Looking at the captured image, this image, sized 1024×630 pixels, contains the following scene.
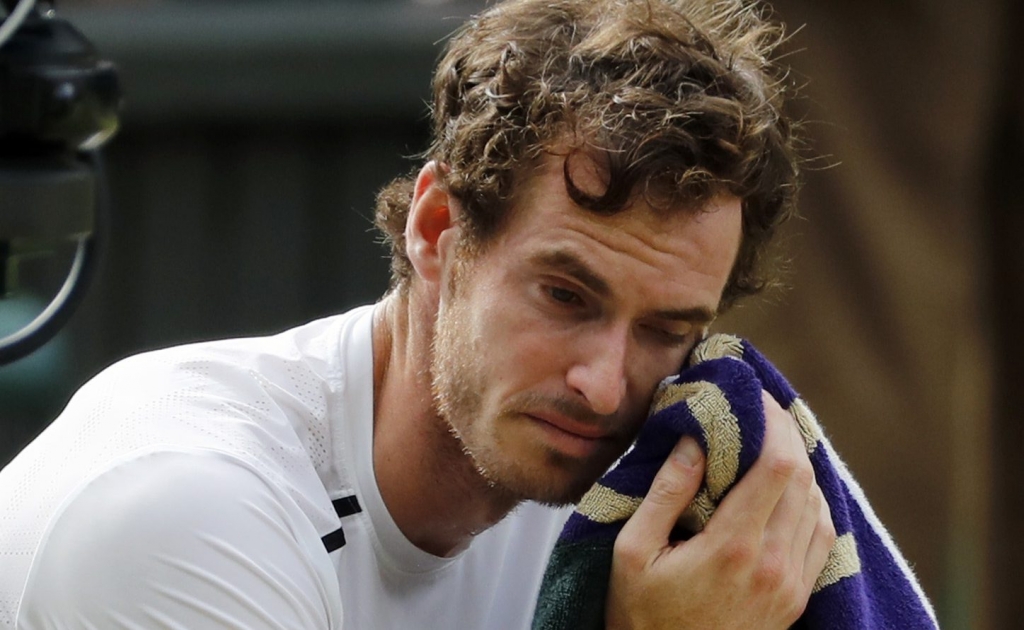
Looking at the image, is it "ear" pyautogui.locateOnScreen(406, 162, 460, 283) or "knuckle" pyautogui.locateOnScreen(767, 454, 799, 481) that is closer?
"knuckle" pyautogui.locateOnScreen(767, 454, 799, 481)

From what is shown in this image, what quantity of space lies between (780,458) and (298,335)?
0.76 m

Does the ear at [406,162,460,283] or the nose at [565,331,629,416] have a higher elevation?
the ear at [406,162,460,283]

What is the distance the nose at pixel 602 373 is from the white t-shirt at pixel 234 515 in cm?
34

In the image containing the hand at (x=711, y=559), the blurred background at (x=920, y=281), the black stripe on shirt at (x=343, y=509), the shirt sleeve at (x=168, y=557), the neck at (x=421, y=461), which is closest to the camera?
the shirt sleeve at (x=168, y=557)

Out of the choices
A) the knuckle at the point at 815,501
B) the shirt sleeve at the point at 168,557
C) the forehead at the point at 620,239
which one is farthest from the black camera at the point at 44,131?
the knuckle at the point at 815,501

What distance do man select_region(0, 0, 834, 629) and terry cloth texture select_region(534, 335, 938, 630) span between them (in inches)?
1.3

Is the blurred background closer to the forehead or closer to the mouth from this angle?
the forehead

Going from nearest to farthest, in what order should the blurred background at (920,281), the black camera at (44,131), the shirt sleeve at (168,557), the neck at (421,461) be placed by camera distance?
the black camera at (44,131) < the shirt sleeve at (168,557) < the neck at (421,461) < the blurred background at (920,281)

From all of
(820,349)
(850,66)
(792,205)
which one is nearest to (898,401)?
(820,349)

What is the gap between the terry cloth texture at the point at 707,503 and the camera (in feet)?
6.54

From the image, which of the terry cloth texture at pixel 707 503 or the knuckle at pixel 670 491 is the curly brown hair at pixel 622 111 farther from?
the knuckle at pixel 670 491

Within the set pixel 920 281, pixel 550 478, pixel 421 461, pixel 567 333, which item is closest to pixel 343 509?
pixel 421 461

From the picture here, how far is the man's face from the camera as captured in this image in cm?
207

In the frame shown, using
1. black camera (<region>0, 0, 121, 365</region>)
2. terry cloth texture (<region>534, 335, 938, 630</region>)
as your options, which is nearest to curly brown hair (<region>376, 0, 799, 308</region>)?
terry cloth texture (<region>534, 335, 938, 630</region>)
